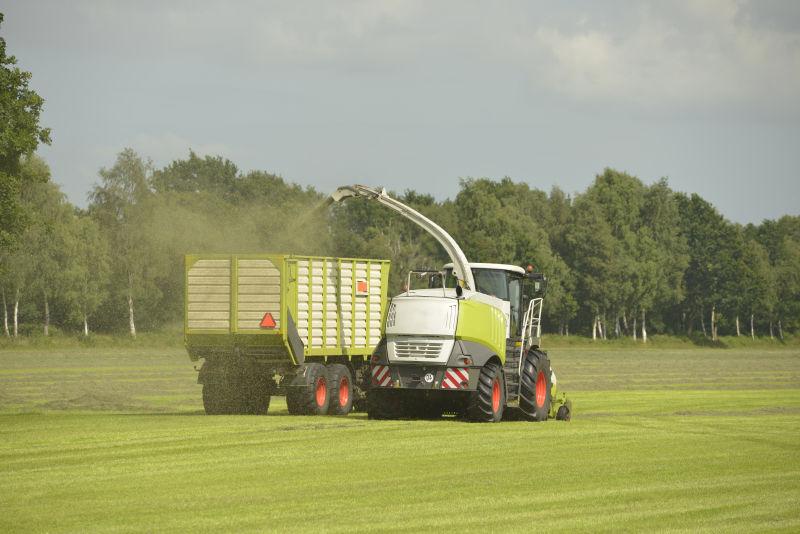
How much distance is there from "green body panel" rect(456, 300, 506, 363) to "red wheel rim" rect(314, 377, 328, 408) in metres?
4.61

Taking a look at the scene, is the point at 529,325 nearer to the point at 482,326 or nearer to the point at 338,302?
the point at 482,326

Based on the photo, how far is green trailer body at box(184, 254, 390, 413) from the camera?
29.7m

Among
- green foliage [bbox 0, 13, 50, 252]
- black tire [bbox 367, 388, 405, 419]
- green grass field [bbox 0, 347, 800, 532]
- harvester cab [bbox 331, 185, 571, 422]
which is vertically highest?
green foliage [bbox 0, 13, 50, 252]

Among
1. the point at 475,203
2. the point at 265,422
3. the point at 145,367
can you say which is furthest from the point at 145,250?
the point at 265,422

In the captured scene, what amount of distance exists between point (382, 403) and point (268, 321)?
3.32 metres

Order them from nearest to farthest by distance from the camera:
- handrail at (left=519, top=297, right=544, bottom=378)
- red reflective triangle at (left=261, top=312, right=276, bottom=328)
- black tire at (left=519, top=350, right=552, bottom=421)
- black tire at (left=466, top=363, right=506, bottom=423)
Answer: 1. black tire at (left=466, top=363, right=506, bottom=423)
2. black tire at (left=519, top=350, right=552, bottom=421)
3. handrail at (left=519, top=297, right=544, bottom=378)
4. red reflective triangle at (left=261, top=312, right=276, bottom=328)

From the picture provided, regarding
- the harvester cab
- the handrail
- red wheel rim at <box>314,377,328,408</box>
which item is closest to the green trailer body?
red wheel rim at <box>314,377,328,408</box>

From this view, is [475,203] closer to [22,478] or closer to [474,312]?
[474,312]

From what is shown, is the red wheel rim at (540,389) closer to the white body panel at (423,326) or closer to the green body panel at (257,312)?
the white body panel at (423,326)

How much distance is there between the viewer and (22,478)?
17.7 metres

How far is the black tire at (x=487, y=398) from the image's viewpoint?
2723 centimetres

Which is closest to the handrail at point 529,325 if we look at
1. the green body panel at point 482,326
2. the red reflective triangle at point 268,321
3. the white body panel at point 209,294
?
the green body panel at point 482,326

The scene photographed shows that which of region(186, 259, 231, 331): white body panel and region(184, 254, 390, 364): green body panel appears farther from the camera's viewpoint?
region(186, 259, 231, 331): white body panel

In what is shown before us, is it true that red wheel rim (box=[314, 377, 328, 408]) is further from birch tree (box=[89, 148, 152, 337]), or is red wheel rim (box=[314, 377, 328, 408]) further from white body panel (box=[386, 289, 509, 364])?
birch tree (box=[89, 148, 152, 337])
